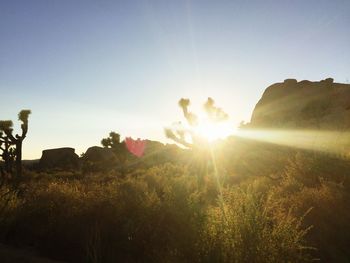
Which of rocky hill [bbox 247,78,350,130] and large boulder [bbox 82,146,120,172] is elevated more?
rocky hill [bbox 247,78,350,130]

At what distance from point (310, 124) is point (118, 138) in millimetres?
26466

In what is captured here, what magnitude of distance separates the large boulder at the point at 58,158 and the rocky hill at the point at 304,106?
2809 cm

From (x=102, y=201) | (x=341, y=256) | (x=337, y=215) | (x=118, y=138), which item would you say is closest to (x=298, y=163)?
(x=337, y=215)

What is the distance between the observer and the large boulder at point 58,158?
50.2 metres

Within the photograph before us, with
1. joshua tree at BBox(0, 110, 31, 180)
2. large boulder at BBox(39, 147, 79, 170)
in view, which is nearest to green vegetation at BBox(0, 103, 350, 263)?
joshua tree at BBox(0, 110, 31, 180)

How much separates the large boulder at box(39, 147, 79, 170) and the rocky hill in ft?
92.2

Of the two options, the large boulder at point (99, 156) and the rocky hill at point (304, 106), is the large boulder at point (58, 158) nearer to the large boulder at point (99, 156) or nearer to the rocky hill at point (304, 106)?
the large boulder at point (99, 156)

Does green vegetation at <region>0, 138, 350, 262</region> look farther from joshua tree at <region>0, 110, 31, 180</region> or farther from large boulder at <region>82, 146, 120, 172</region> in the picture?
large boulder at <region>82, 146, 120, 172</region>

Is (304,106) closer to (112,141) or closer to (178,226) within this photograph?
(112,141)

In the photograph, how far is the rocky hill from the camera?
44.5 meters

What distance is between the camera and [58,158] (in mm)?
51875

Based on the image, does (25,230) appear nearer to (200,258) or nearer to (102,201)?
(102,201)

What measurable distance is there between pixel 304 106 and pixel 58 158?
3803 cm

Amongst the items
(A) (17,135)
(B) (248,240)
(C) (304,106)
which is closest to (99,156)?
(A) (17,135)
